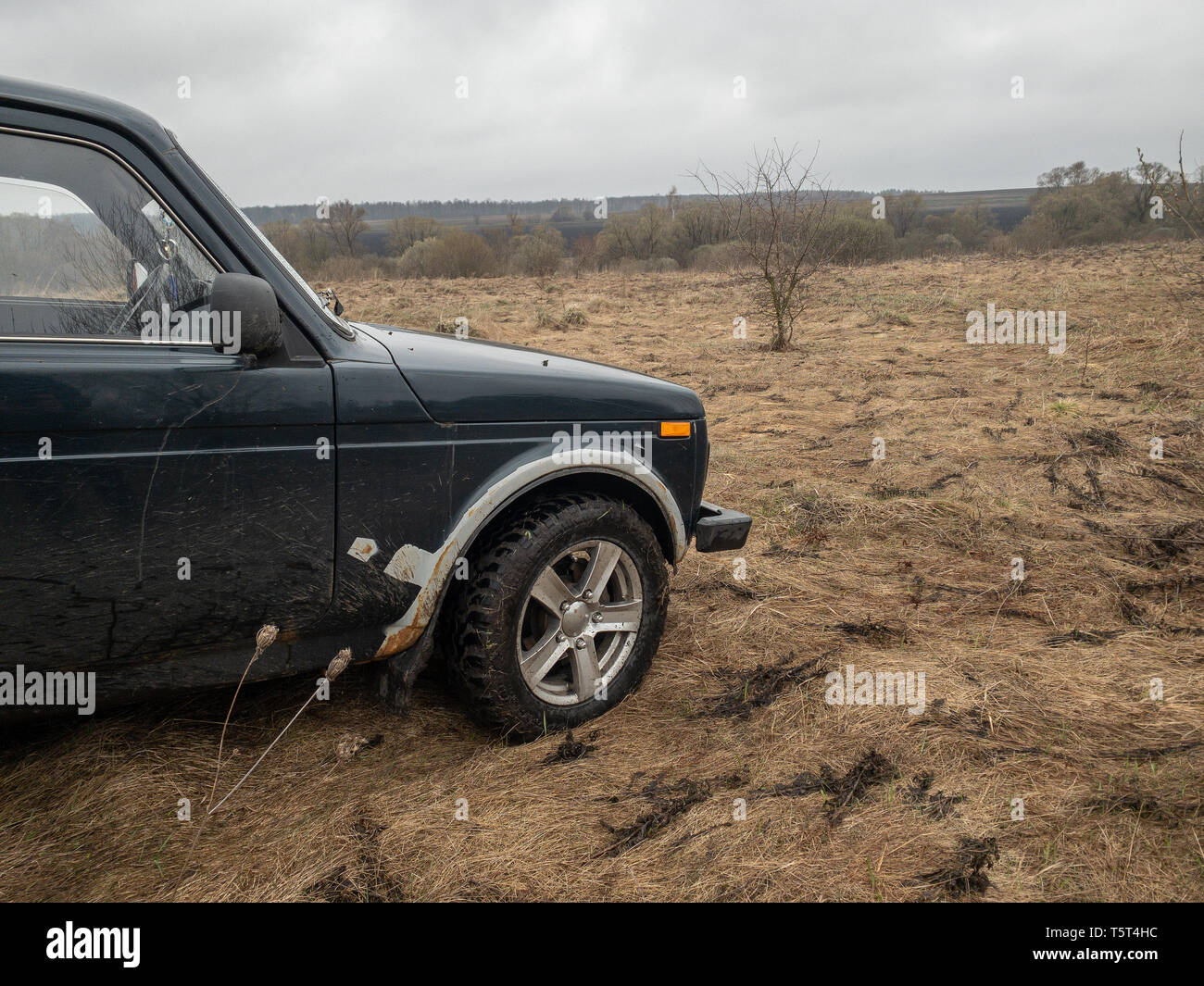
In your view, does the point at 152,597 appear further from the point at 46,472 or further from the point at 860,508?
the point at 860,508

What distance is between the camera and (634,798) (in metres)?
2.56

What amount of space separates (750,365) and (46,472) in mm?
9881

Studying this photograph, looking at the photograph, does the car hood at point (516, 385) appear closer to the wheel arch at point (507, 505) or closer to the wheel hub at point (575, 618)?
the wheel arch at point (507, 505)

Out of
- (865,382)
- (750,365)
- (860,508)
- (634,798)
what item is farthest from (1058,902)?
(750,365)

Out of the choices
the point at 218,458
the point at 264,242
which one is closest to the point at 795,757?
the point at 218,458

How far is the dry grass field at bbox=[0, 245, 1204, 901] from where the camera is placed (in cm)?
220

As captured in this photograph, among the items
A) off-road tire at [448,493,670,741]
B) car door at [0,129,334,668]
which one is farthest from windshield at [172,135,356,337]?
off-road tire at [448,493,670,741]

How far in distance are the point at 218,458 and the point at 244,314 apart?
0.38m

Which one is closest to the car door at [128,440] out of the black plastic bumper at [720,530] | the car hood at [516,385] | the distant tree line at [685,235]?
the car hood at [516,385]

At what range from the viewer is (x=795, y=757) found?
2756mm

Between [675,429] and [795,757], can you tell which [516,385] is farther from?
[795,757]

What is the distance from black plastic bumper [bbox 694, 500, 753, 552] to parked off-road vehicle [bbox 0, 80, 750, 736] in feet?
2.01
